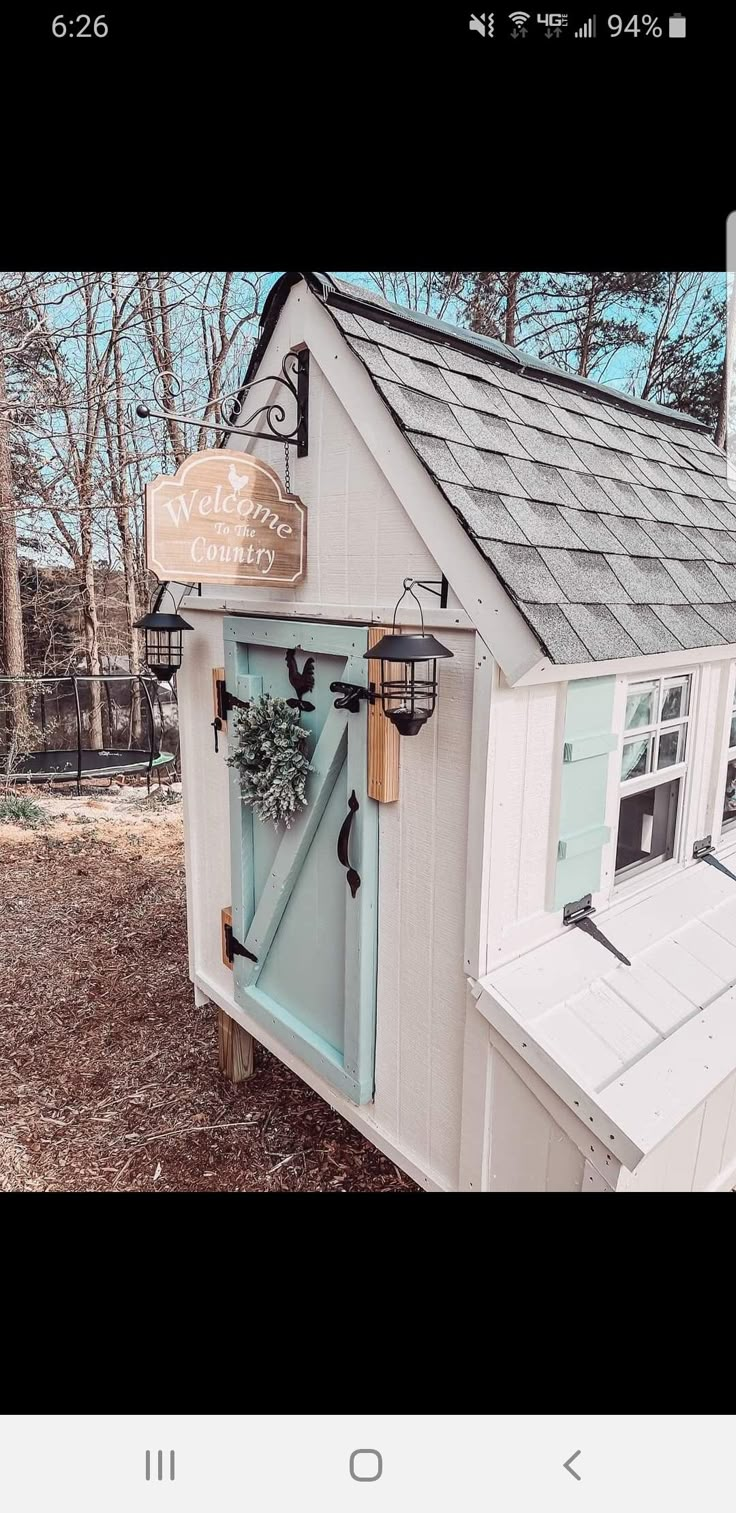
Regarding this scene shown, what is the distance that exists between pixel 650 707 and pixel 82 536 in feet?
33.0

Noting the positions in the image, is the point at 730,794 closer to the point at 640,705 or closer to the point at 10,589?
the point at 640,705

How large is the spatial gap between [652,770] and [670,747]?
0.68 feet

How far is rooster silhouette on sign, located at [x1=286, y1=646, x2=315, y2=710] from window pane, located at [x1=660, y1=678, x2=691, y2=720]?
142cm

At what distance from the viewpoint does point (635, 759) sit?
292 cm

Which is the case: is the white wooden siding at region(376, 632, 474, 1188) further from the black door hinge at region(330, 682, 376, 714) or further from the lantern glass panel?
the black door hinge at region(330, 682, 376, 714)

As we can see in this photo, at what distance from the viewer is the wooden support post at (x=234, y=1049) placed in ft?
13.3

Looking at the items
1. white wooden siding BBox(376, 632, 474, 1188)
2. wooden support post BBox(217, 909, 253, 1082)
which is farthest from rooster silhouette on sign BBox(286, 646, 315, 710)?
wooden support post BBox(217, 909, 253, 1082)

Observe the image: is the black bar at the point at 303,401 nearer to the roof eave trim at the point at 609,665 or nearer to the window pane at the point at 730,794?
the roof eave trim at the point at 609,665

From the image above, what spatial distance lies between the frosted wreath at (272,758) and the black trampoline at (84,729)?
6156 mm

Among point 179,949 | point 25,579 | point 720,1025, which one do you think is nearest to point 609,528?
point 720,1025

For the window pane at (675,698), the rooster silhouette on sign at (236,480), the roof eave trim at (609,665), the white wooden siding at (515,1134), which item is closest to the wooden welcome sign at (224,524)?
the rooster silhouette on sign at (236,480)
